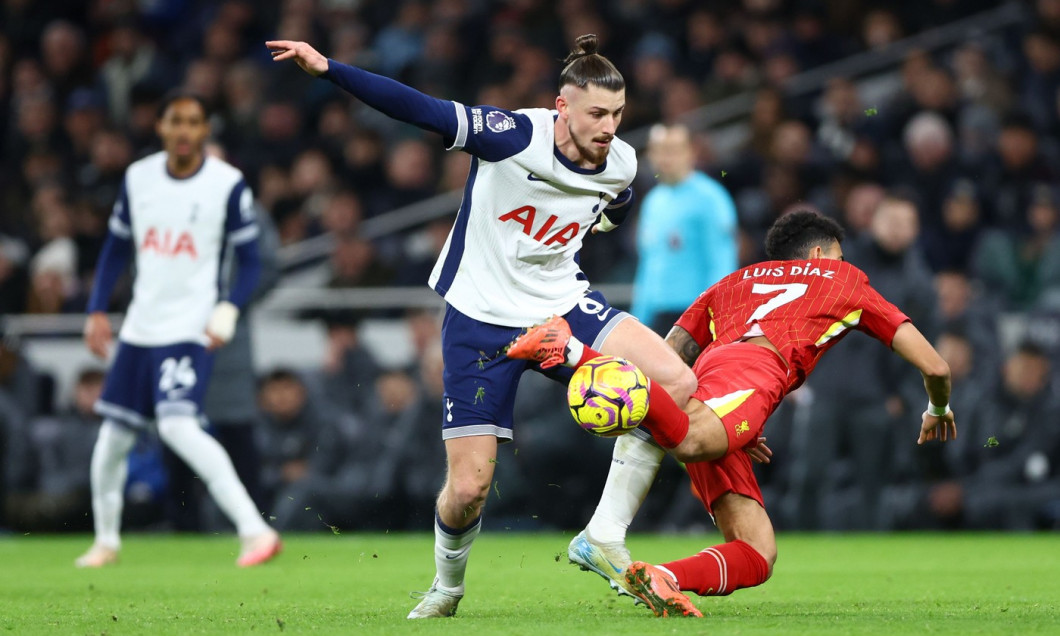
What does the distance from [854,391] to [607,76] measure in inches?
214

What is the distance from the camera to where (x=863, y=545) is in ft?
30.0

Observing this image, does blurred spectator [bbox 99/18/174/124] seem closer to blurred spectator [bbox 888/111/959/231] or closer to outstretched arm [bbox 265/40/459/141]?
blurred spectator [bbox 888/111/959/231]

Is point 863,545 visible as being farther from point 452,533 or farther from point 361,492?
point 452,533

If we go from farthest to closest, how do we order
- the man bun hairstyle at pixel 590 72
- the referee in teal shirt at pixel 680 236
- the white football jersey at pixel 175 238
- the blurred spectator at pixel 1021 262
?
the blurred spectator at pixel 1021 262
the referee in teal shirt at pixel 680 236
the white football jersey at pixel 175 238
the man bun hairstyle at pixel 590 72

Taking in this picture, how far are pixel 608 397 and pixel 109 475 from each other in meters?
4.32

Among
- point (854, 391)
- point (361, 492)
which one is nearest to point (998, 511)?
point (854, 391)

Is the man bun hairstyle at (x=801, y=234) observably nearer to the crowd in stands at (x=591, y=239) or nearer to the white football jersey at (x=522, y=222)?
the white football jersey at (x=522, y=222)

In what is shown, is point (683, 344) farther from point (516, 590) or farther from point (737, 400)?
point (516, 590)

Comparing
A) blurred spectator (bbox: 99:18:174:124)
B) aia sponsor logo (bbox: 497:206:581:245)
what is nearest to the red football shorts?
aia sponsor logo (bbox: 497:206:581:245)

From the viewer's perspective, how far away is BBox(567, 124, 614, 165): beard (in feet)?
17.6

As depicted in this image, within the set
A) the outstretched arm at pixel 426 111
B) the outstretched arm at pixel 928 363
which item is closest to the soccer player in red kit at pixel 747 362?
the outstretched arm at pixel 928 363

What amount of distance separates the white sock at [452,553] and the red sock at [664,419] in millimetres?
822

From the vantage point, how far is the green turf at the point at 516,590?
4832 mm

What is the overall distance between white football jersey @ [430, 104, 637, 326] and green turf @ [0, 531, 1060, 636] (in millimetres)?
1169
